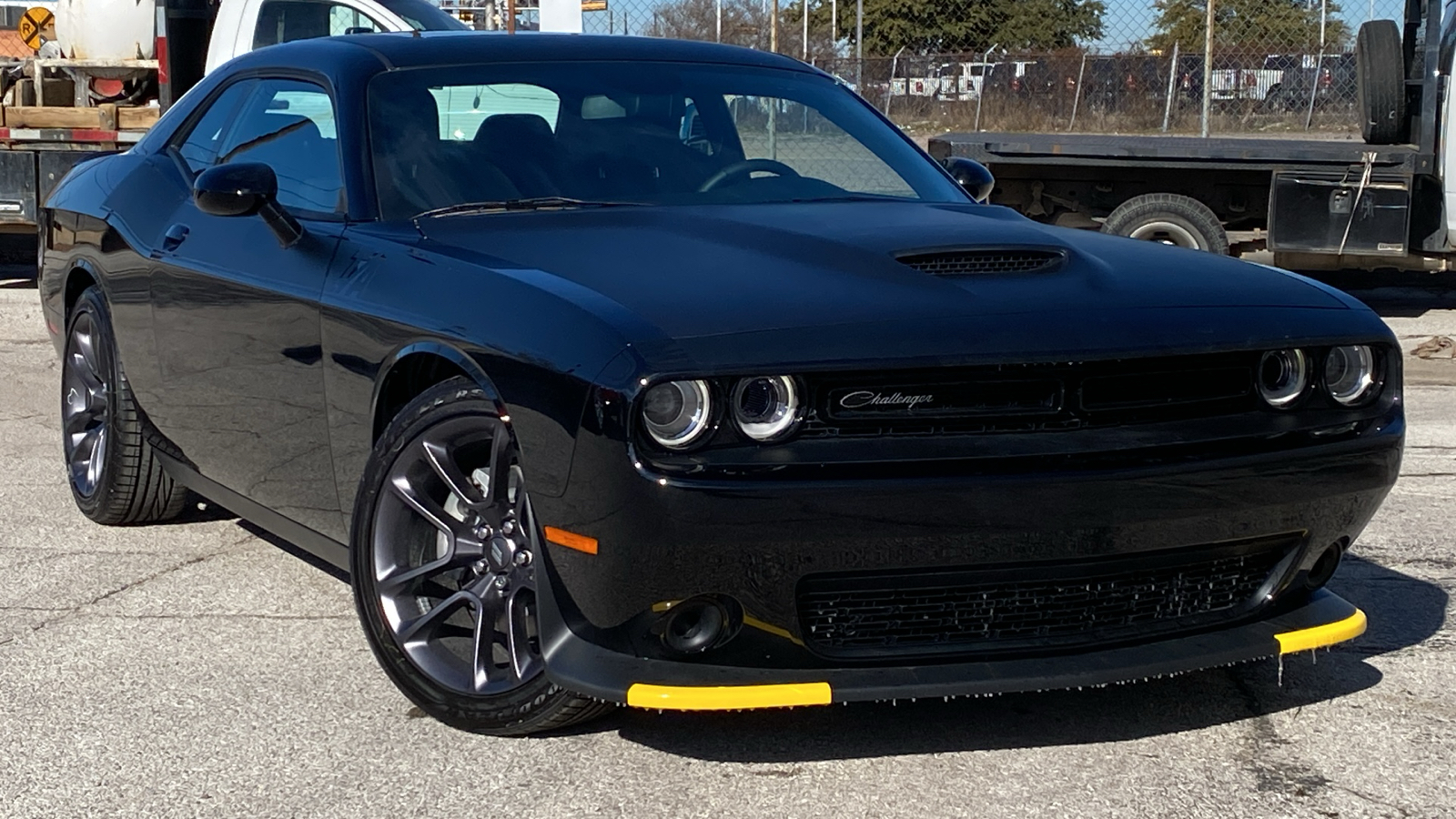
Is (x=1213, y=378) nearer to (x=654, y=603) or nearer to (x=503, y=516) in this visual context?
(x=654, y=603)

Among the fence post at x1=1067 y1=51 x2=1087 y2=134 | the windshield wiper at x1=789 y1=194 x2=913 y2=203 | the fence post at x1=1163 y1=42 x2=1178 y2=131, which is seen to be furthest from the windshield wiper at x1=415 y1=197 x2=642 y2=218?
the fence post at x1=1067 y1=51 x2=1087 y2=134

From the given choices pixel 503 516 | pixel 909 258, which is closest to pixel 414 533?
pixel 503 516

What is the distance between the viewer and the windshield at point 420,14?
447 inches

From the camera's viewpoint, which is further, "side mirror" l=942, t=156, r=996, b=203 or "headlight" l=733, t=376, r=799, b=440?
"side mirror" l=942, t=156, r=996, b=203

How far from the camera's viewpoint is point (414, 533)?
3.63 m

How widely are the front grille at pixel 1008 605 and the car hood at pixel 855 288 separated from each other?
15.7 inches

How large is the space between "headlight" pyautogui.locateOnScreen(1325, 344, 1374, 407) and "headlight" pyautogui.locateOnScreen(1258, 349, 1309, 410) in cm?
12

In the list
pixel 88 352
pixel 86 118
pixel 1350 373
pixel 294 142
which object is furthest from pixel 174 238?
pixel 86 118

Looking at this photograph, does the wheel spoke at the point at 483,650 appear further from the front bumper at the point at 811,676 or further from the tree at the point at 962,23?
the tree at the point at 962,23

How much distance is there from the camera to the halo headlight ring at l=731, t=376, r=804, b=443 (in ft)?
10.0

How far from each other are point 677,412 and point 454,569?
74 cm

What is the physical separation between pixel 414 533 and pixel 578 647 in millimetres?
640

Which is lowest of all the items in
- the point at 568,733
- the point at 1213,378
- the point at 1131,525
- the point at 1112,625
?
the point at 568,733

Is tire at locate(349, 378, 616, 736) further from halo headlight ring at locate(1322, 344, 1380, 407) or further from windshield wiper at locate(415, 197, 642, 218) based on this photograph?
halo headlight ring at locate(1322, 344, 1380, 407)
